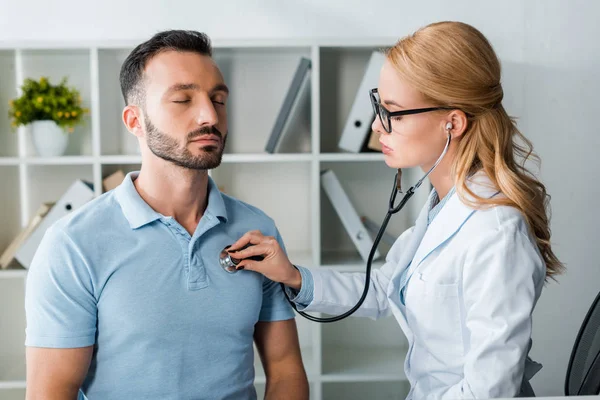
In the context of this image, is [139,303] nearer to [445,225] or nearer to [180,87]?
[180,87]

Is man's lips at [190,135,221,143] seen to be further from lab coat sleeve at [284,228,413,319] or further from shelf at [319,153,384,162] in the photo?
shelf at [319,153,384,162]

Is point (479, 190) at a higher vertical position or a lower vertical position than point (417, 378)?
higher

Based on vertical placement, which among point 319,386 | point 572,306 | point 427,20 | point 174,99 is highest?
point 427,20

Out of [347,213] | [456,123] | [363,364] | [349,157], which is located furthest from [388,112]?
[363,364]

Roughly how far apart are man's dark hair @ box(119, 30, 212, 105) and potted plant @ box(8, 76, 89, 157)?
3.45ft

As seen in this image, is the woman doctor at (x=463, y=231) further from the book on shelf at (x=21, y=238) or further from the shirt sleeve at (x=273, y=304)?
the book on shelf at (x=21, y=238)

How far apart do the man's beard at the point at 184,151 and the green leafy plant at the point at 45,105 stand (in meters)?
1.16

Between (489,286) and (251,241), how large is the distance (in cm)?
57

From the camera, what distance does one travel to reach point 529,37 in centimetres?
271

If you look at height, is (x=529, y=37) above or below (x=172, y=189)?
above

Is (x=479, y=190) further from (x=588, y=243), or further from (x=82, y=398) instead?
(x=588, y=243)

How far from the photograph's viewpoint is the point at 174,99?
4.83 ft

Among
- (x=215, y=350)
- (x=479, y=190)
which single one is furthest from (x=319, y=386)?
(x=479, y=190)

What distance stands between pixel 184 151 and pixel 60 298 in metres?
0.42
